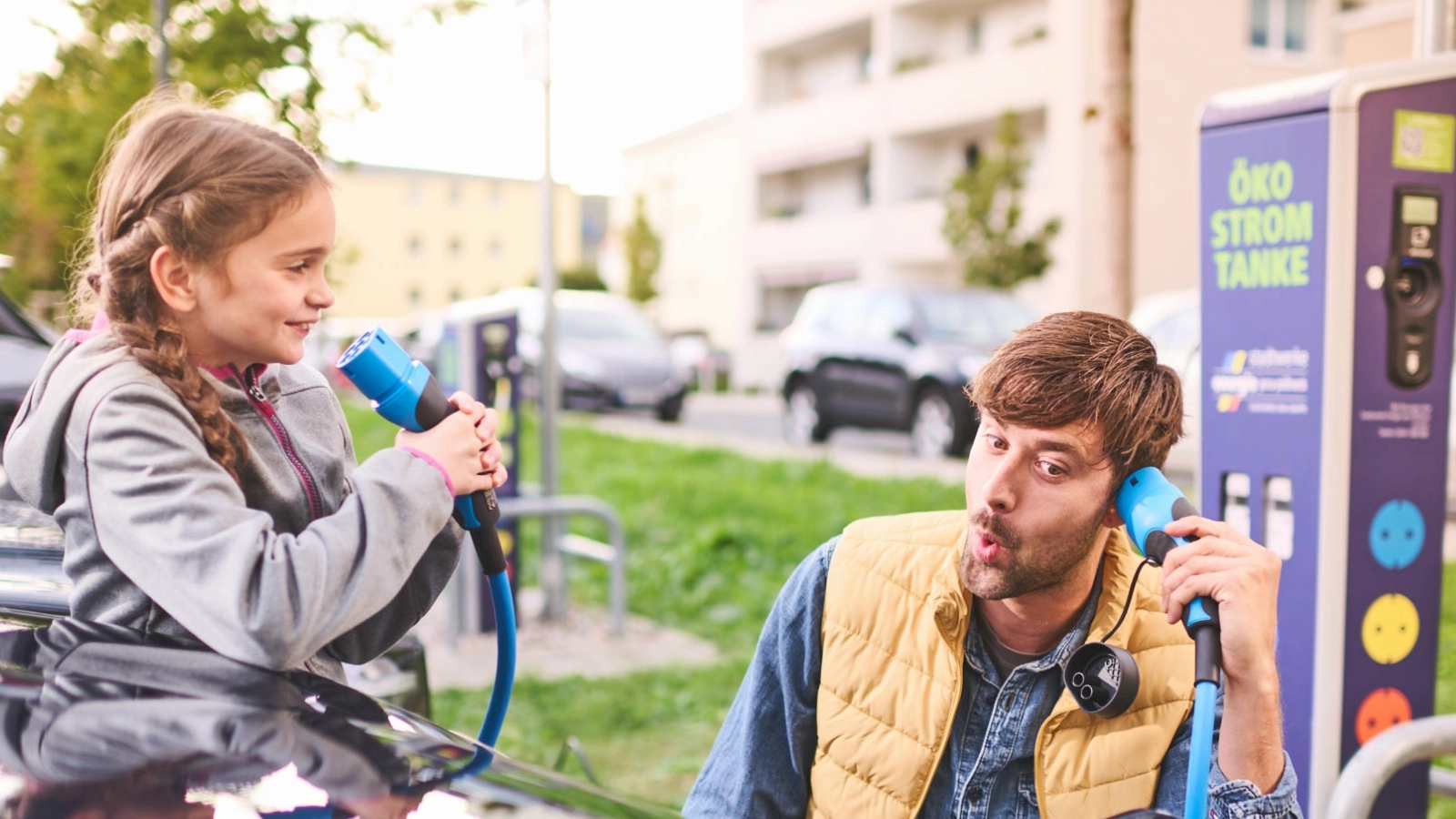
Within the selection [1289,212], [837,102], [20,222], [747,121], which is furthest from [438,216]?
[1289,212]

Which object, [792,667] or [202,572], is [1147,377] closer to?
[792,667]

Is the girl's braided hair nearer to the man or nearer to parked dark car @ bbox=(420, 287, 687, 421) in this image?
the man

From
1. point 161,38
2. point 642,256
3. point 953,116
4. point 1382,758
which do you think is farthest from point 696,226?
point 1382,758

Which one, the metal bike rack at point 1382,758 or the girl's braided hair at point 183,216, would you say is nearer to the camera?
the girl's braided hair at point 183,216

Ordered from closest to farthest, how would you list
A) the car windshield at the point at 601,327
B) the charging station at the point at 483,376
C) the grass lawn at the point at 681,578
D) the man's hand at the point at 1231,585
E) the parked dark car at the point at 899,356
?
the man's hand at the point at 1231,585, the grass lawn at the point at 681,578, the charging station at the point at 483,376, the parked dark car at the point at 899,356, the car windshield at the point at 601,327

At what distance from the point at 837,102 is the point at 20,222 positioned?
81.0 ft

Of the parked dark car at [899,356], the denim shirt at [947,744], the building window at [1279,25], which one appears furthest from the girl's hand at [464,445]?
the building window at [1279,25]

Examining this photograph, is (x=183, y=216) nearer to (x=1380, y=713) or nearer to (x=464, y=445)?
(x=464, y=445)

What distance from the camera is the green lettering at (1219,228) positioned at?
334 centimetres

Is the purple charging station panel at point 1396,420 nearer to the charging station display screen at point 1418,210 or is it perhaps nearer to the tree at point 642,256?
the charging station display screen at point 1418,210

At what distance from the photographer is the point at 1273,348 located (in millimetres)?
3244

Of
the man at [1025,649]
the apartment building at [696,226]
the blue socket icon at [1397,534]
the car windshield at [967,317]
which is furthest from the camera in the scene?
the apartment building at [696,226]

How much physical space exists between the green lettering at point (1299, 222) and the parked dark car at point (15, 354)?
314 cm

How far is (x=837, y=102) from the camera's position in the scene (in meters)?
33.4
